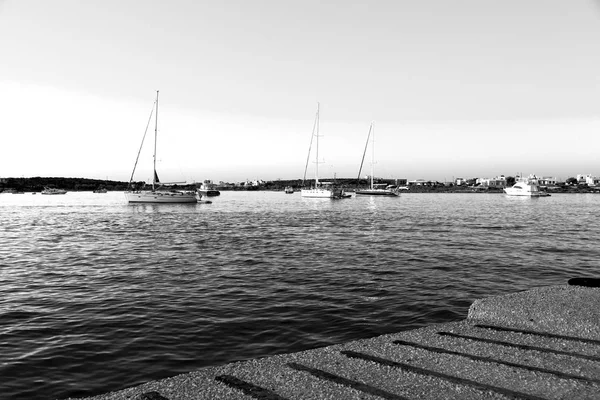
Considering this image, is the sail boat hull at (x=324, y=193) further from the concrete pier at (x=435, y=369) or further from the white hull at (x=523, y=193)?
the concrete pier at (x=435, y=369)

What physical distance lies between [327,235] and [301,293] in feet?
57.7

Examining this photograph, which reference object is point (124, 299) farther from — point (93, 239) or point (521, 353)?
point (93, 239)

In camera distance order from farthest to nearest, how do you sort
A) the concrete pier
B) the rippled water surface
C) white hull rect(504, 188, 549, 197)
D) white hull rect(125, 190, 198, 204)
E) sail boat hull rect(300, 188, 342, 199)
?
white hull rect(504, 188, 549, 197)
sail boat hull rect(300, 188, 342, 199)
white hull rect(125, 190, 198, 204)
the rippled water surface
the concrete pier

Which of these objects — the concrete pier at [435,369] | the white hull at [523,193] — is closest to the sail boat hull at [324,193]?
the white hull at [523,193]

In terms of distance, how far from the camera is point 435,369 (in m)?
5.97

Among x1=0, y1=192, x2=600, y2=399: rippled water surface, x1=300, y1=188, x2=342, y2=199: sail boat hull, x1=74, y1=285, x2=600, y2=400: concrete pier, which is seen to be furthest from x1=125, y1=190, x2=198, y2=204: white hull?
x1=74, y1=285, x2=600, y2=400: concrete pier

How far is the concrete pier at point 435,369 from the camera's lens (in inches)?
209

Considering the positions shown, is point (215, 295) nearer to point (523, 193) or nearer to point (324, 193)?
point (324, 193)

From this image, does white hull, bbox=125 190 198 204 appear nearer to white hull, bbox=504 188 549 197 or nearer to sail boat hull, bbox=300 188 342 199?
sail boat hull, bbox=300 188 342 199

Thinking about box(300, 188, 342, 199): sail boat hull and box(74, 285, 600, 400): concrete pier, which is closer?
box(74, 285, 600, 400): concrete pier

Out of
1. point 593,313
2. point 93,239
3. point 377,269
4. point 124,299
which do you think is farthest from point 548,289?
point 93,239

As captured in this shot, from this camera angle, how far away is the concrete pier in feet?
17.4

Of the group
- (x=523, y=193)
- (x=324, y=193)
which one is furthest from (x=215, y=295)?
(x=523, y=193)

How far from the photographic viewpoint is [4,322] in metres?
10.0
